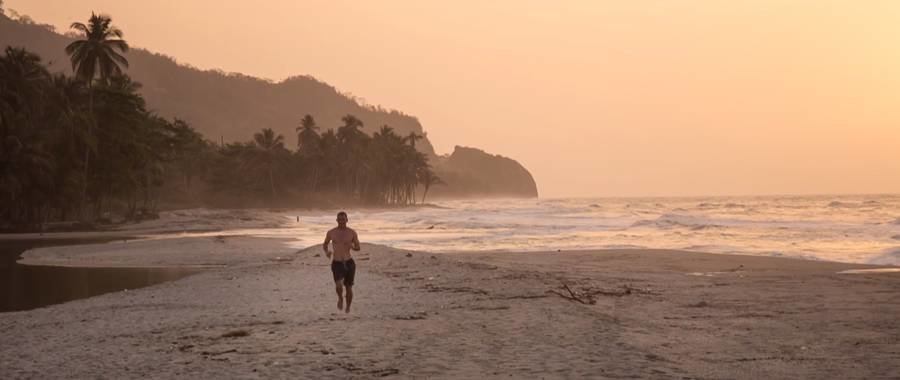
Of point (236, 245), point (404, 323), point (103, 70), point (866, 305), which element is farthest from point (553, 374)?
point (103, 70)

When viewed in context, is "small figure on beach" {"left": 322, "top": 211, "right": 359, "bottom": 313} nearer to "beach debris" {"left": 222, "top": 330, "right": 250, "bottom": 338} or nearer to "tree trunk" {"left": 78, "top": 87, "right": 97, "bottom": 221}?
"beach debris" {"left": 222, "top": 330, "right": 250, "bottom": 338}

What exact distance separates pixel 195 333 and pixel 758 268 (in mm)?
17015

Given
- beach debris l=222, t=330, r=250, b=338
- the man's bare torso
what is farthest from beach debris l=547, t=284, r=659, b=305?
beach debris l=222, t=330, r=250, b=338

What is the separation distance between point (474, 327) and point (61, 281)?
13694 mm

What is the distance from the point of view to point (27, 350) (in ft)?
31.4

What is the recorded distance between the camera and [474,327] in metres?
11.0

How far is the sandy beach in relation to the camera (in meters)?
8.48

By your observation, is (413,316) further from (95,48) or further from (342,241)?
(95,48)

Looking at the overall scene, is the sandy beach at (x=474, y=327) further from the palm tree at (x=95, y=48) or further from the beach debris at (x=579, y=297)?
the palm tree at (x=95, y=48)

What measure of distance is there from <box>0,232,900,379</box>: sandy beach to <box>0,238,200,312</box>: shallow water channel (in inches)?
52.8

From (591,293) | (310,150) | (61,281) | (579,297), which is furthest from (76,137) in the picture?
(310,150)

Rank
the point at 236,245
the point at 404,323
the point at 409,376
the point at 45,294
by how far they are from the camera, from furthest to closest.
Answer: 1. the point at 236,245
2. the point at 45,294
3. the point at 404,323
4. the point at 409,376

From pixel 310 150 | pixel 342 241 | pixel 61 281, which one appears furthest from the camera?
pixel 310 150

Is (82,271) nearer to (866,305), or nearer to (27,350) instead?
(27,350)
